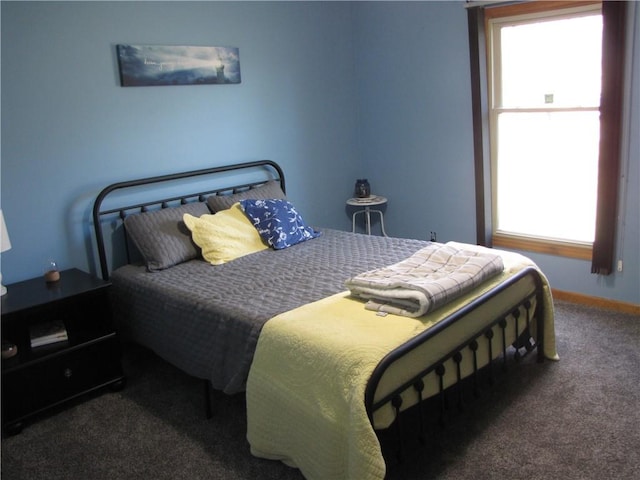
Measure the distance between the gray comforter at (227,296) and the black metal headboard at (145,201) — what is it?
0.71 ft

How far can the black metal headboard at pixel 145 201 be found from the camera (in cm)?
317

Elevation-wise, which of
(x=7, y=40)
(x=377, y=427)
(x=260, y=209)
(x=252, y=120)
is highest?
(x=7, y=40)

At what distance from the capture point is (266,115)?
3984 mm

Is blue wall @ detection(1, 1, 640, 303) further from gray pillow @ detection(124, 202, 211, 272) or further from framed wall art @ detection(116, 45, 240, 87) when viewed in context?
gray pillow @ detection(124, 202, 211, 272)

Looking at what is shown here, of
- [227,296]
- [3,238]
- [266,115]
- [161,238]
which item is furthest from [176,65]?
[227,296]

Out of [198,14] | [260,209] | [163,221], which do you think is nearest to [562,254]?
[260,209]

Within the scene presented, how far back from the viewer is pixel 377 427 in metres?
1.98

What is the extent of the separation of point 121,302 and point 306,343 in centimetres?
142

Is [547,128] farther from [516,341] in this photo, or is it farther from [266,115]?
[266,115]

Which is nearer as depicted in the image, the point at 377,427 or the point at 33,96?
the point at 377,427

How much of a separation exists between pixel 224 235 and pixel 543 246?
82.4 inches

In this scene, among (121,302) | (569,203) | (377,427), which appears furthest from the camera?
(569,203)

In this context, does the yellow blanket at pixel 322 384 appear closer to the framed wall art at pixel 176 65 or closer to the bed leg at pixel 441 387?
the bed leg at pixel 441 387

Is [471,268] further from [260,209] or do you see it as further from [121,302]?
[121,302]
